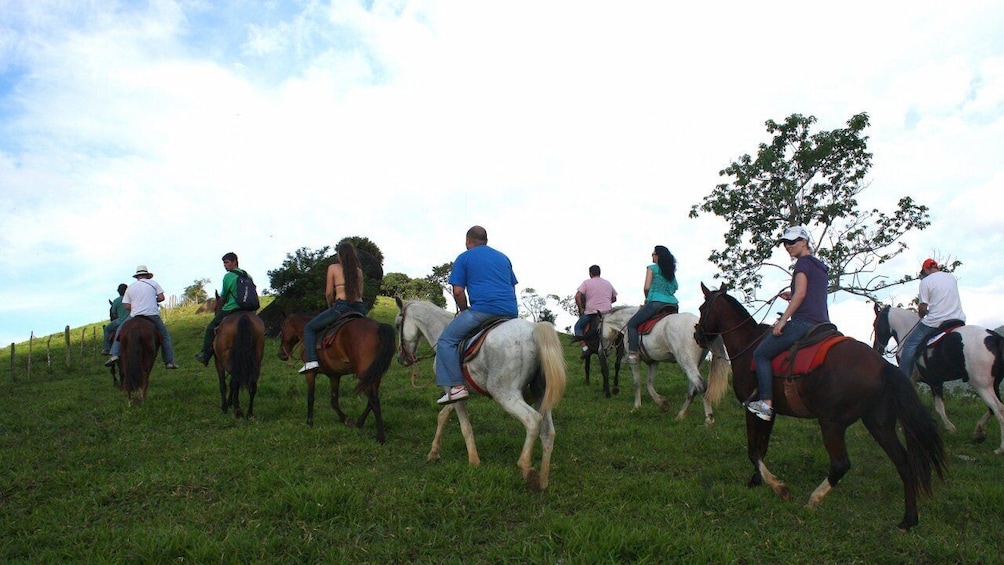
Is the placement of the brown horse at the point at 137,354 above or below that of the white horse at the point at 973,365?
above

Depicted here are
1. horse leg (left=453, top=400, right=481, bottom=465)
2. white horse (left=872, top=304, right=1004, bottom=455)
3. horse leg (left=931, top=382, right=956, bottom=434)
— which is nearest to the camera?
horse leg (left=453, top=400, right=481, bottom=465)

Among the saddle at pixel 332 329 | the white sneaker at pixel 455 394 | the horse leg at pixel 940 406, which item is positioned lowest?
the horse leg at pixel 940 406

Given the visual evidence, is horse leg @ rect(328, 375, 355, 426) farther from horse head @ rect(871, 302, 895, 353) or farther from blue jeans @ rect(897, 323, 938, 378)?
horse head @ rect(871, 302, 895, 353)

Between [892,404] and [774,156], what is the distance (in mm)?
23061

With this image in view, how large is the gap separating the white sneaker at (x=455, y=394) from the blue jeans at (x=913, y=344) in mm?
7355

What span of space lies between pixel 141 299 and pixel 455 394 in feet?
27.5

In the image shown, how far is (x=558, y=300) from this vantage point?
184 ft

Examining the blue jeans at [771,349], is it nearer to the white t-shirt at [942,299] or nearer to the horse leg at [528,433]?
the horse leg at [528,433]

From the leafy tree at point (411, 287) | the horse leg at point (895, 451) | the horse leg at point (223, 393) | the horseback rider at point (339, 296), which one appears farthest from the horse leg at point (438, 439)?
the leafy tree at point (411, 287)

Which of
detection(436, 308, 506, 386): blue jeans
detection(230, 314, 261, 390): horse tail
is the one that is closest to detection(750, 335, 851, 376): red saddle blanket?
detection(436, 308, 506, 386): blue jeans

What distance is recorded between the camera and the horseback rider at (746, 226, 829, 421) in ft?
20.9

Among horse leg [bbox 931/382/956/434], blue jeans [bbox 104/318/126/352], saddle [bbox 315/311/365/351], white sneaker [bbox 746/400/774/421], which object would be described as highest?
blue jeans [bbox 104/318/126/352]

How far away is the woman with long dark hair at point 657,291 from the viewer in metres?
11.4

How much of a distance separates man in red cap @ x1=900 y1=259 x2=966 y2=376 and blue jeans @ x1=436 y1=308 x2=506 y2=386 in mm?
7203
